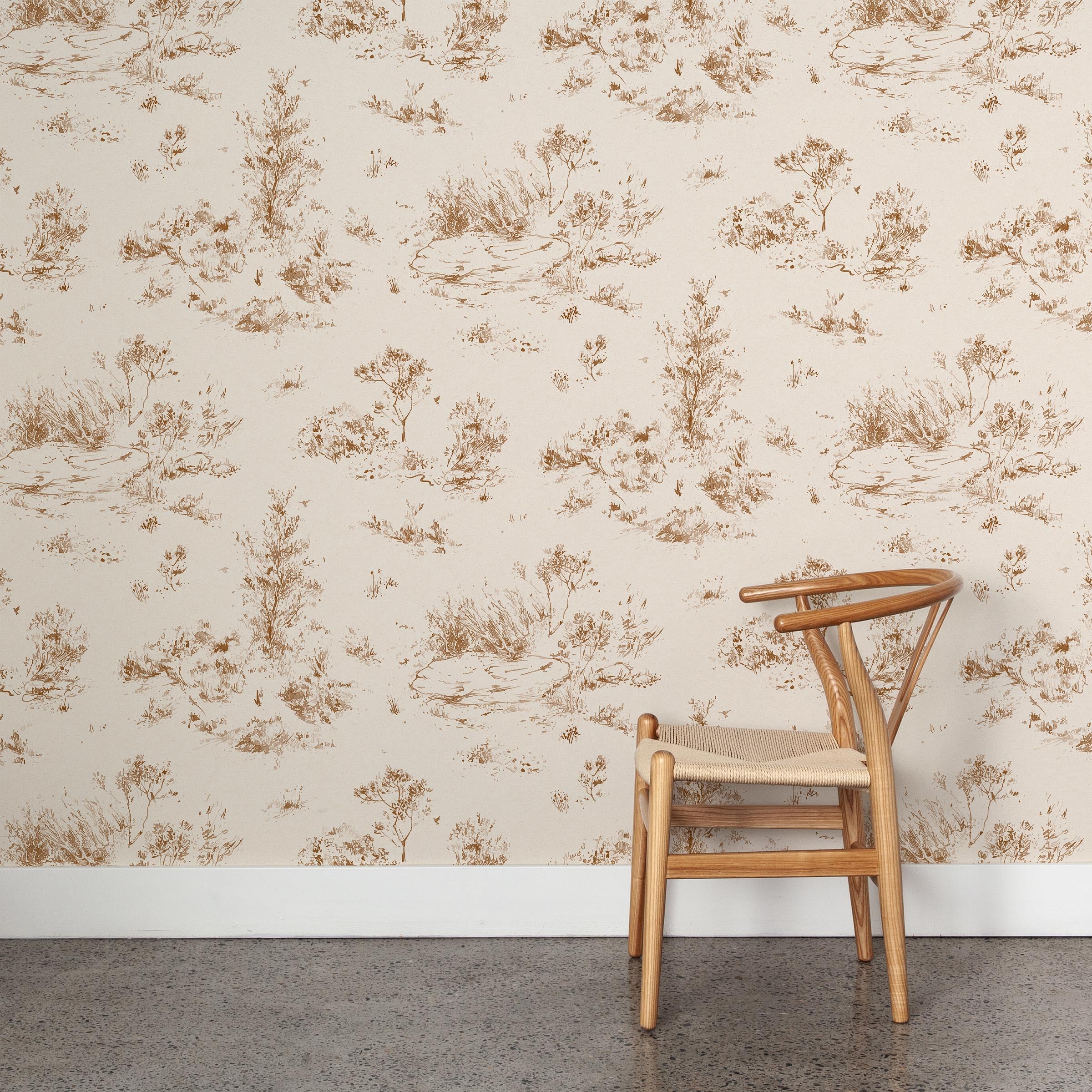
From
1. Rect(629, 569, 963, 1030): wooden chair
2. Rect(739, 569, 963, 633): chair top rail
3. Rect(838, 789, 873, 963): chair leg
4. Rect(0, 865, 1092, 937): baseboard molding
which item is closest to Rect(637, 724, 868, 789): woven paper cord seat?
Rect(629, 569, 963, 1030): wooden chair

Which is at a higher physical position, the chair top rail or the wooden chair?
the chair top rail

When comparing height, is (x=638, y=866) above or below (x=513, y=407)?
below

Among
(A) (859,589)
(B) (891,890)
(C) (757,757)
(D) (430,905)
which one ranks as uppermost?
(A) (859,589)

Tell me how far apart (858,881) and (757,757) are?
361 millimetres

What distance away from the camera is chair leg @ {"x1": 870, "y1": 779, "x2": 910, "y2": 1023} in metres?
1.54

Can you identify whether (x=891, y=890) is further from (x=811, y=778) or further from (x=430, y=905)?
(x=430, y=905)

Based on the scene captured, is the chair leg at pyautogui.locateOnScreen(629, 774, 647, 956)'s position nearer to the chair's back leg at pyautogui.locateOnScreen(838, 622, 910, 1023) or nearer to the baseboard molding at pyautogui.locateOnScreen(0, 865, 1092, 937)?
the baseboard molding at pyautogui.locateOnScreen(0, 865, 1092, 937)

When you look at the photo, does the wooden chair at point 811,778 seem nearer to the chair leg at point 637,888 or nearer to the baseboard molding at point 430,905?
the chair leg at point 637,888

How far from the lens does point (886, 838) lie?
1.54 metres

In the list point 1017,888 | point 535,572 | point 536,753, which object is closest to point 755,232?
point 535,572

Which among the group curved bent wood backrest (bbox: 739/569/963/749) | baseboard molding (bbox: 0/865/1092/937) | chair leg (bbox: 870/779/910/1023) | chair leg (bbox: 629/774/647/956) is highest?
curved bent wood backrest (bbox: 739/569/963/749)

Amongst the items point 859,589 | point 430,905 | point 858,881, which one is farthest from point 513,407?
point 858,881

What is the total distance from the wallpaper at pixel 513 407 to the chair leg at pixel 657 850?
44 centimetres

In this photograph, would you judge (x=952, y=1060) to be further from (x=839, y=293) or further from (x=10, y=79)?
(x=10, y=79)
